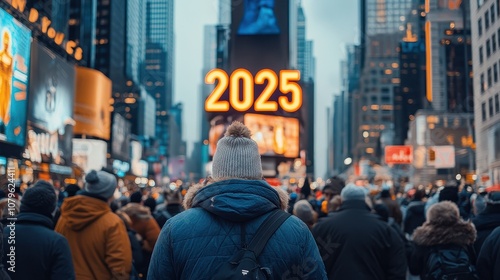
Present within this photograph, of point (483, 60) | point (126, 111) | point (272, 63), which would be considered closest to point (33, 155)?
point (272, 63)

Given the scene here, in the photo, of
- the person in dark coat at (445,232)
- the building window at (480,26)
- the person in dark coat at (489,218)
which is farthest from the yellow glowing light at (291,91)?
the building window at (480,26)

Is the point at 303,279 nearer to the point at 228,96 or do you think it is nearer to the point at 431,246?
the point at 431,246

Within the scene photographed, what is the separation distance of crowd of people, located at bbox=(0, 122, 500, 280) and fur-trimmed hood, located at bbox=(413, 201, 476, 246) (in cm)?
1

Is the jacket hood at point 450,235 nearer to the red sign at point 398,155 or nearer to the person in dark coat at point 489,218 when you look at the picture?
the person in dark coat at point 489,218

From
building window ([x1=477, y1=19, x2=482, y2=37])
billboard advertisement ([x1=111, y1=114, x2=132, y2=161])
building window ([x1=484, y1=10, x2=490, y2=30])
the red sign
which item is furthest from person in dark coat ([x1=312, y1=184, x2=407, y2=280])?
billboard advertisement ([x1=111, y1=114, x2=132, y2=161])

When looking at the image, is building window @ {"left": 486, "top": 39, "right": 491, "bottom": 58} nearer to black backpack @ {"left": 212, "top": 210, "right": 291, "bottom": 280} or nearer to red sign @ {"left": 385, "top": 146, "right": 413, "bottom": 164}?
red sign @ {"left": 385, "top": 146, "right": 413, "bottom": 164}

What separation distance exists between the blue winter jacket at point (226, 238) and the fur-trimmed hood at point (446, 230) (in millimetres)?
3848

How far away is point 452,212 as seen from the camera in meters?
7.00

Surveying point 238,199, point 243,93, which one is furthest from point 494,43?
point 238,199

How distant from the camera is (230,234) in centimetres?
330

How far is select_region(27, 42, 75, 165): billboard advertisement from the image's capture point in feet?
208

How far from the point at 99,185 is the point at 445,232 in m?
3.67

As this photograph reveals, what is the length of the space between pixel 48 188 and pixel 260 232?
2.96 m

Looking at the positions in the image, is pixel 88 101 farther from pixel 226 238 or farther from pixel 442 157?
pixel 226 238
